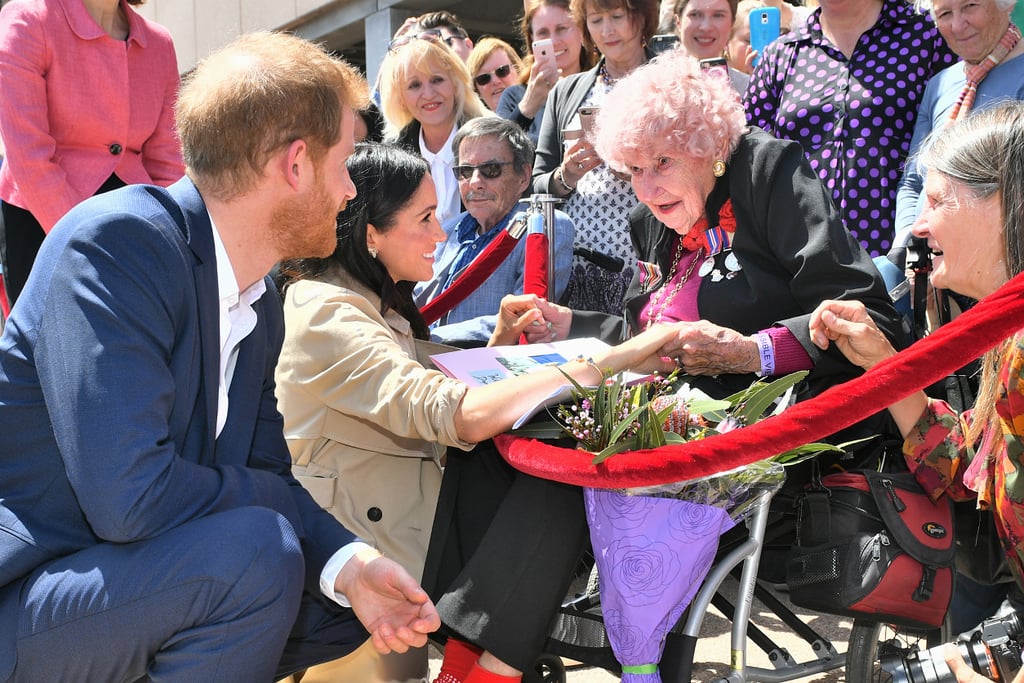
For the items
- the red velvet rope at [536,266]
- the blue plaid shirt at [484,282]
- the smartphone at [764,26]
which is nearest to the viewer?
the red velvet rope at [536,266]

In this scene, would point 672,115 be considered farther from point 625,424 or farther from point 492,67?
point 492,67

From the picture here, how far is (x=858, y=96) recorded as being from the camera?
383 cm

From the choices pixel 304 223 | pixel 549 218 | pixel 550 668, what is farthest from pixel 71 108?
pixel 550 668

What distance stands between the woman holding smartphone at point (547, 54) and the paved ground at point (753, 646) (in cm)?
255

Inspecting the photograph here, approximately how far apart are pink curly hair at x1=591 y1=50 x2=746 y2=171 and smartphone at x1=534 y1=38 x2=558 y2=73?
186 cm

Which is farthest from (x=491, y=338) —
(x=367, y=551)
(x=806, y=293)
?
(x=367, y=551)

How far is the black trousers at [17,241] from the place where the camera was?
13.1 feet

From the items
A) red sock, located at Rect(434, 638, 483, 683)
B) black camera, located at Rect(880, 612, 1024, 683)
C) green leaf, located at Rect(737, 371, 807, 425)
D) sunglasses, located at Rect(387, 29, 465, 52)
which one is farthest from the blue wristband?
sunglasses, located at Rect(387, 29, 465, 52)

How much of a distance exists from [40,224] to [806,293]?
2.79m

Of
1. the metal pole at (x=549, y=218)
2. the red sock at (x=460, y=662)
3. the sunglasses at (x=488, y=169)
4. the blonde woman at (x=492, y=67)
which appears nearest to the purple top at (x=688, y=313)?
the metal pole at (x=549, y=218)

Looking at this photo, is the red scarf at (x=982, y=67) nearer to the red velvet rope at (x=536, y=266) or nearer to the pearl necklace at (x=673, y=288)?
the pearl necklace at (x=673, y=288)

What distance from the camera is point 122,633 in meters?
1.91

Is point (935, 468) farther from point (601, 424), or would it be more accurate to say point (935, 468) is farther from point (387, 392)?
point (387, 392)

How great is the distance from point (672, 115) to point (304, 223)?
Result: 1329 mm
